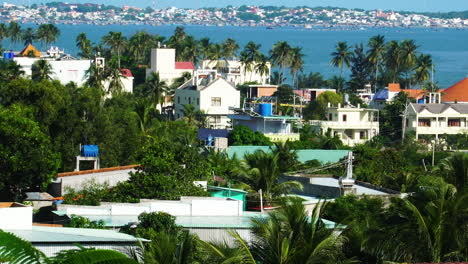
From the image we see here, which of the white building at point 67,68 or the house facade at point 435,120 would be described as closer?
the house facade at point 435,120

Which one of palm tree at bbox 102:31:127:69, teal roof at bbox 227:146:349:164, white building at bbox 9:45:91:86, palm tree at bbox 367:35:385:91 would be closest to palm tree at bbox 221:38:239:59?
palm tree at bbox 102:31:127:69

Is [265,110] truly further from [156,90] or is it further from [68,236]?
[68,236]

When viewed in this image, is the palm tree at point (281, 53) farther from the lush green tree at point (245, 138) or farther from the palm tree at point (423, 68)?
the lush green tree at point (245, 138)

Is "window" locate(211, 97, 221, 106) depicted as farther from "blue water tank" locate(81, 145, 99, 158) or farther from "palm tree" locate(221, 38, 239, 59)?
"palm tree" locate(221, 38, 239, 59)

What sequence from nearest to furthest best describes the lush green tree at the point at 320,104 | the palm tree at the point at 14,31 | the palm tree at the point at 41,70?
the palm tree at the point at 41,70 → the lush green tree at the point at 320,104 → the palm tree at the point at 14,31

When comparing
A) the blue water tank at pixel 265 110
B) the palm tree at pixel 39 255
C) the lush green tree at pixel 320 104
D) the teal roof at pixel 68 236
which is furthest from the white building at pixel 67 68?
the palm tree at pixel 39 255

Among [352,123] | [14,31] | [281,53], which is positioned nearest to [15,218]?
[352,123]

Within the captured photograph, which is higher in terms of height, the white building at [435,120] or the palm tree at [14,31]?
the palm tree at [14,31]
